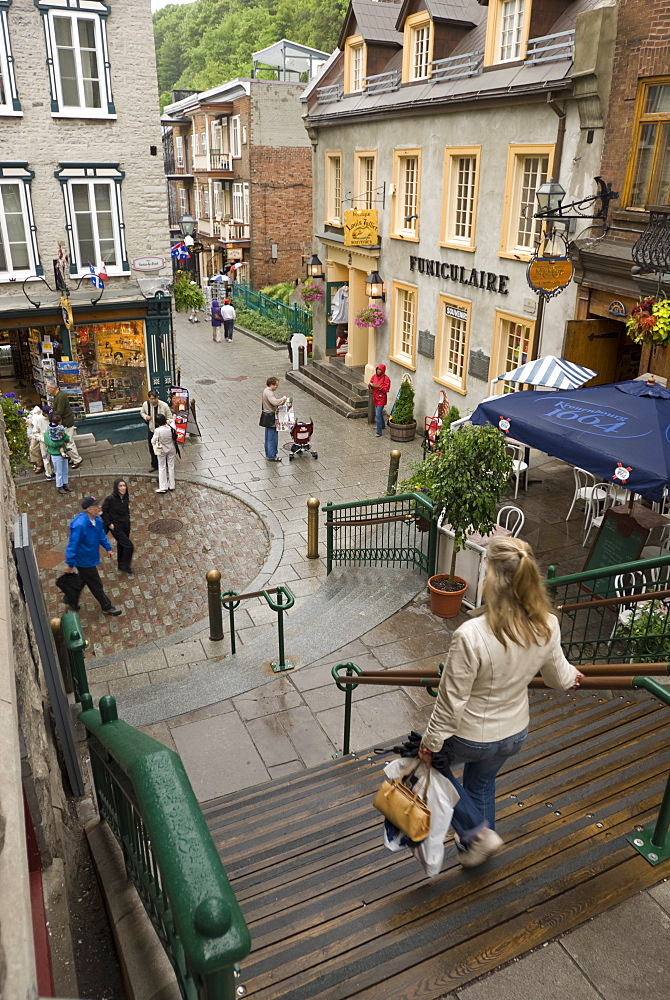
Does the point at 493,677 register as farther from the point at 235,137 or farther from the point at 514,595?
the point at 235,137

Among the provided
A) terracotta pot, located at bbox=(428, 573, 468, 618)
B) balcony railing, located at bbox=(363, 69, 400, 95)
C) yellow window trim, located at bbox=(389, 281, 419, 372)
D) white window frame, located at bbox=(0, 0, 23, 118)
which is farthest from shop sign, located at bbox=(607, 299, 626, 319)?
white window frame, located at bbox=(0, 0, 23, 118)

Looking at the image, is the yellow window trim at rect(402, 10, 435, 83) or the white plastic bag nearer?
the white plastic bag

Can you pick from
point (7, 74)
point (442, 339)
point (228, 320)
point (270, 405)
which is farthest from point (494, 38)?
point (228, 320)

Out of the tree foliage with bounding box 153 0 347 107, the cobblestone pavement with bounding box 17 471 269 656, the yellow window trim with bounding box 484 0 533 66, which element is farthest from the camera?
the tree foliage with bounding box 153 0 347 107

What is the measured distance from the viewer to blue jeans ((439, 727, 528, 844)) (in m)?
3.62

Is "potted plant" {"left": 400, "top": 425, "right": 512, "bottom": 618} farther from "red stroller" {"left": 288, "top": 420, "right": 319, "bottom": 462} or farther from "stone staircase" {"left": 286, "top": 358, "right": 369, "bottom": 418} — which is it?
"stone staircase" {"left": 286, "top": 358, "right": 369, "bottom": 418}

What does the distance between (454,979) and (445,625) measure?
6512 millimetres

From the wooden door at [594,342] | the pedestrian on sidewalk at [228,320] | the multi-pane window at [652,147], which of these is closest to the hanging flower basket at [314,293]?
the pedestrian on sidewalk at [228,320]

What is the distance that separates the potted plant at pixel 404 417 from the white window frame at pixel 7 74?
34.0 ft

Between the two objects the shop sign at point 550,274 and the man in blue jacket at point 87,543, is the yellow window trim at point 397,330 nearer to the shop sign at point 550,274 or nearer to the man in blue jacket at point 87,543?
the shop sign at point 550,274

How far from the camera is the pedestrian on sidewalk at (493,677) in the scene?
333cm

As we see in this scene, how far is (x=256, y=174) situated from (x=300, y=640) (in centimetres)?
2867

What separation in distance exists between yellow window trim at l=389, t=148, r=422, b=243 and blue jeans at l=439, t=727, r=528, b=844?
631 inches

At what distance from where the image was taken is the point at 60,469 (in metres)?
14.7
